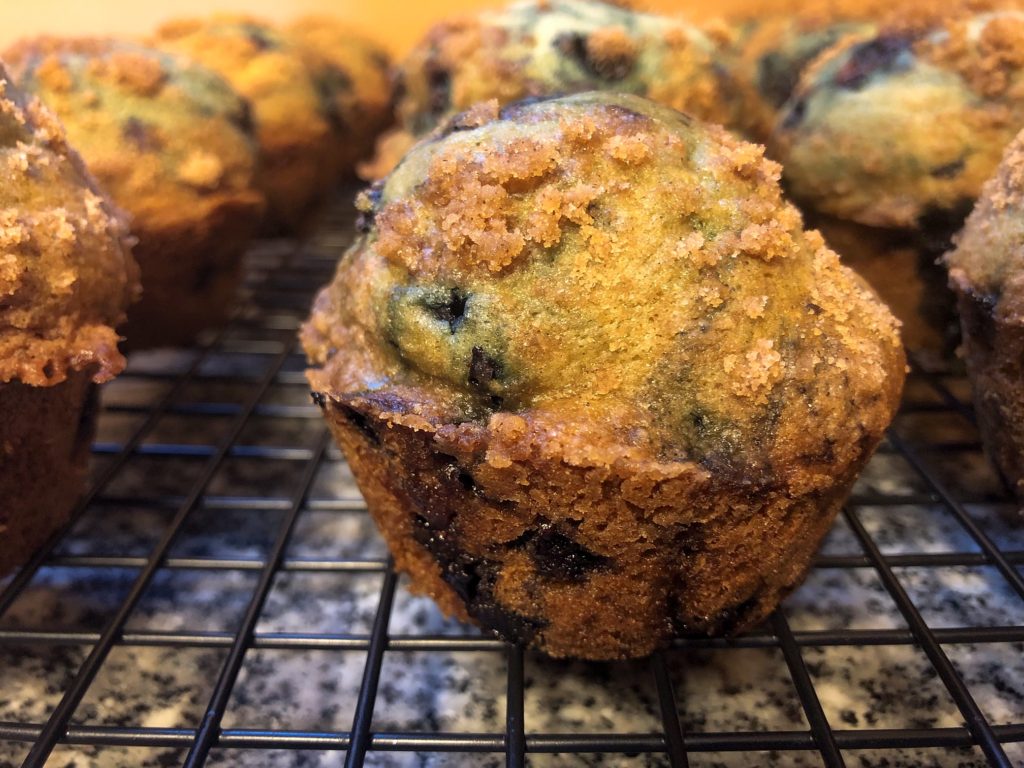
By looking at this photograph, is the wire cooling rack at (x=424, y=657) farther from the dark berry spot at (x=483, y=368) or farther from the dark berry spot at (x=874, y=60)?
the dark berry spot at (x=874, y=60)

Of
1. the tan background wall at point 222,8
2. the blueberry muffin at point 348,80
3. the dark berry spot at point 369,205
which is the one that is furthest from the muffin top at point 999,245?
the blueberry muffin at point 348,80

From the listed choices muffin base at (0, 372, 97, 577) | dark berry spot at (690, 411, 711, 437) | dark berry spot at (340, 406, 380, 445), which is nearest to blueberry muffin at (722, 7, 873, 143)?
dark berry spot at (690, 411, 711, 437)

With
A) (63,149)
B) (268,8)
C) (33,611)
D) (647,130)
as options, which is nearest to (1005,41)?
(647,130)

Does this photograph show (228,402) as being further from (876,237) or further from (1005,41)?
(1005,41)

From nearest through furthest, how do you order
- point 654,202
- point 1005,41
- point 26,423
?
point 654,202
point 26,423
point 1005,41

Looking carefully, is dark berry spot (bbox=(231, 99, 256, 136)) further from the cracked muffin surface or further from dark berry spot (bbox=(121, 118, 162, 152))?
the cracked muffin surface

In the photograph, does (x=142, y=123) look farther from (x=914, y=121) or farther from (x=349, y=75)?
(x=914, y=121)

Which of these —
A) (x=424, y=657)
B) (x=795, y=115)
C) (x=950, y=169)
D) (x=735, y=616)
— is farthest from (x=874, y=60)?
(x=424, y=657)

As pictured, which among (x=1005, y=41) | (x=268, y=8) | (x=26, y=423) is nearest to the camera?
(x=26, y=423)
